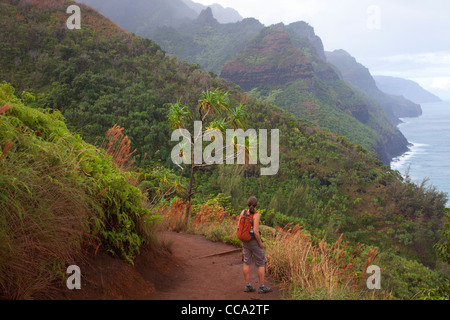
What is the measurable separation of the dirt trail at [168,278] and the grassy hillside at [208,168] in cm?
764

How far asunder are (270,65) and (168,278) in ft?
196

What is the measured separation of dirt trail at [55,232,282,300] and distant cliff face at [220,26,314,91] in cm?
5715

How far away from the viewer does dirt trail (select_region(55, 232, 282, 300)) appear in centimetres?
316

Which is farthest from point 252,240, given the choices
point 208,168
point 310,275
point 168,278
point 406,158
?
point 406,158

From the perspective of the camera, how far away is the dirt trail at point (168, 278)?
3159 mm

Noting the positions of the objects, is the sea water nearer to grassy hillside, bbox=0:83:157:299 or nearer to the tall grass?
the tall grass

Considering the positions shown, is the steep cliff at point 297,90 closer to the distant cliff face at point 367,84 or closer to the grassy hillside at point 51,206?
the grassy hillside at point 51,206

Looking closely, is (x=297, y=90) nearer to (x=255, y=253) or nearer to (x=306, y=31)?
(x=255, y=253)

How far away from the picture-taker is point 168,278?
4.04 m

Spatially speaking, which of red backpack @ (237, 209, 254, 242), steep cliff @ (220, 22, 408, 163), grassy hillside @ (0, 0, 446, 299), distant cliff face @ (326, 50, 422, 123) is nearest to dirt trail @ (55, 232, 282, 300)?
red backpack @ (237, 209, 254, 242)

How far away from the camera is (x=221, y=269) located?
15.5 ft

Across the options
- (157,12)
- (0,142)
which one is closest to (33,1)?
(0,142)

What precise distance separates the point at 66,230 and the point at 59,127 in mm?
1647

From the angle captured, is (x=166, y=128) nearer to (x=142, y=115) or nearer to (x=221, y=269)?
(x=142, y=115)
